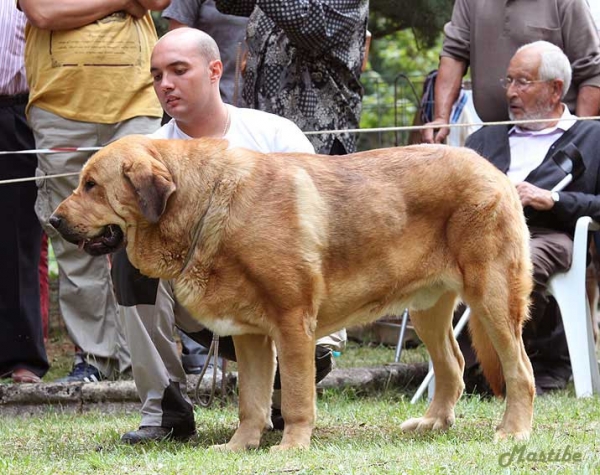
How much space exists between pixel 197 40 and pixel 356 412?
7.17 feet

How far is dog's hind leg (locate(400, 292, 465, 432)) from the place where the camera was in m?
5.81

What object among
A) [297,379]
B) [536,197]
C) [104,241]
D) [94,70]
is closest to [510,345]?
[297,379]

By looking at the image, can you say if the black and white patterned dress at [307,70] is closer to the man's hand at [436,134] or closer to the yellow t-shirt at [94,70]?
the yellow t-shirt at [94,70]

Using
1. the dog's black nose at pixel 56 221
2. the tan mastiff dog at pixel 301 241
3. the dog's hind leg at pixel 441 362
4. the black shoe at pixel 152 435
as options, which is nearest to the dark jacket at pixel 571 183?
the dog's hind leg at pixel 441 362

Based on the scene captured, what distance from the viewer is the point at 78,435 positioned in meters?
6.05

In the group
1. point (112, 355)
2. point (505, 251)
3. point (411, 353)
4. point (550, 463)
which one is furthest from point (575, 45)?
point (550, 463)

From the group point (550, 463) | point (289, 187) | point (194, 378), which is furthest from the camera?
point (194, 378)

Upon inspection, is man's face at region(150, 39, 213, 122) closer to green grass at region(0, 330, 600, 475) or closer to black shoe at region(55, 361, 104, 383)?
green grass at region(0, 330, 600, 475)

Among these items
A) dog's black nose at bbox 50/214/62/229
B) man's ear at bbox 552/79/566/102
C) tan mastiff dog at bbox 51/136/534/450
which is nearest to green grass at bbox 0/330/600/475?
tan mastiff dog at bbox 51/136/534/450

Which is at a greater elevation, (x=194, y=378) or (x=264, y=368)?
(x=264, y=368)

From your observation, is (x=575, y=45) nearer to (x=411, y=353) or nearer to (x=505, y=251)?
(x=411, y=353)

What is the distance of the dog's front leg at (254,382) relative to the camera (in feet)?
17.9

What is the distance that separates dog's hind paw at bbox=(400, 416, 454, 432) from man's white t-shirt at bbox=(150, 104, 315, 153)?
1.42 m

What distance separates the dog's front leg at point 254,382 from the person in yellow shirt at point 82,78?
1.95 meters
